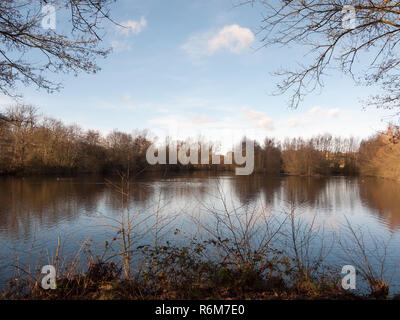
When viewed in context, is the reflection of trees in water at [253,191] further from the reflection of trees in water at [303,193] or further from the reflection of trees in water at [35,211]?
the reflection of trees in water at [35,211]

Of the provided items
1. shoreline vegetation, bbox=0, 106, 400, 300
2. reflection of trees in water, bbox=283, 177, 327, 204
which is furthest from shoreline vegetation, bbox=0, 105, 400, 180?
reflection of trees in water, bbox=283, 177, 327, 204

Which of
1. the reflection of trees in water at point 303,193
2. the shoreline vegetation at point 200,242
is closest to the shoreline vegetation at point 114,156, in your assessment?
the shoreline vegetation at point 200,242

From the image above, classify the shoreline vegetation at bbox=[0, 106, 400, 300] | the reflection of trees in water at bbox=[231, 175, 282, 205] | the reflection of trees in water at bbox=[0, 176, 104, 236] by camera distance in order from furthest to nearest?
the reflection of trees in water at bbox=[231, 175, 282, 205] < the reflection of trees in water at bbox=[0, 176, 104, 236] < the shoreline vegetation at bbox=[0, 106, 400, 300]

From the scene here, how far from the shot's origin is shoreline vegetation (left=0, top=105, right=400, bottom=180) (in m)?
34.6

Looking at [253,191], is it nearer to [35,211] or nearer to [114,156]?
[35,211]

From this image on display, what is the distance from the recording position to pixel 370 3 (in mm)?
3137

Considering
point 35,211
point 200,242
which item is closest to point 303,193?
point 200,242

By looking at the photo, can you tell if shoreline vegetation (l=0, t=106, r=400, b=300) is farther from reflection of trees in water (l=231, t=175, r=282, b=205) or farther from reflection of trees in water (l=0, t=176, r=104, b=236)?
reflection of trees in water (l=231, t=175, r=282, b=205)

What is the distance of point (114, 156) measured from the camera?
43906mm

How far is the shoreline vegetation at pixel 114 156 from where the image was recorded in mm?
34562

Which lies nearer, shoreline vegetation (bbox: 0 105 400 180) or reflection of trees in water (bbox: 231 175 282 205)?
reflection of trees in water (bbox: 231 175 282 205)

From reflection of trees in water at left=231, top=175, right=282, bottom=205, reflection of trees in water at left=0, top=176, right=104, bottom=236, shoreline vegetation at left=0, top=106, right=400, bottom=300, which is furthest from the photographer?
reflection of trees in water at left=231, top=175, right=282, bottom=205

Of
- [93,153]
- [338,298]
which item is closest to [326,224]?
[338,298]
